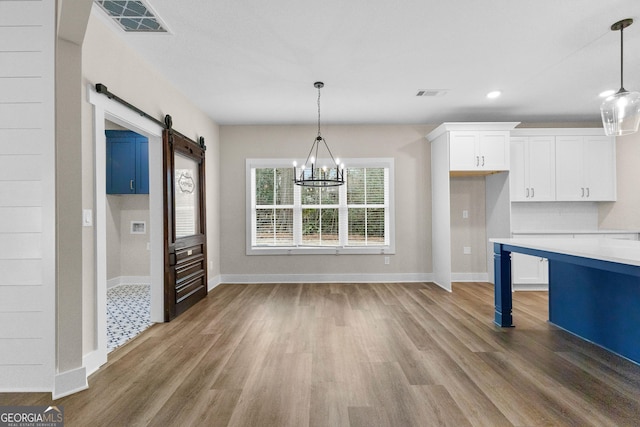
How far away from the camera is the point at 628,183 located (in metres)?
5.05

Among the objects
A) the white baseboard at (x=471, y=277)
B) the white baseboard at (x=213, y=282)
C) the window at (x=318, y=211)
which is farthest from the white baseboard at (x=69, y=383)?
the white baseboard at (x=471, y=277)

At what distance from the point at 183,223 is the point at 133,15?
238cm

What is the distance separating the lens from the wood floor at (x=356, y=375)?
1.89m

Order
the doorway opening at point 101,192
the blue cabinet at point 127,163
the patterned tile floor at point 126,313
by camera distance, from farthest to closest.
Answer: the blue cabinet at point 127,163
the patterned tile floor at point 126,313
the doorway opening at point 101,192

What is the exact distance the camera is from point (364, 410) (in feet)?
6.35

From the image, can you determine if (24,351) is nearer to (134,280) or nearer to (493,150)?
(134,280)

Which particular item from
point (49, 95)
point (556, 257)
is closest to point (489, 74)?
point (556, 257)

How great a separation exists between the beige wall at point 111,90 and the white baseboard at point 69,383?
0.25 metres

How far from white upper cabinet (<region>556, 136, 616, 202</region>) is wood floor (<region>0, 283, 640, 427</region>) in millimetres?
2444

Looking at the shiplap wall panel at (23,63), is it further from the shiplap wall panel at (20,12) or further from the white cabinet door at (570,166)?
the white cabinet door at (570,166)

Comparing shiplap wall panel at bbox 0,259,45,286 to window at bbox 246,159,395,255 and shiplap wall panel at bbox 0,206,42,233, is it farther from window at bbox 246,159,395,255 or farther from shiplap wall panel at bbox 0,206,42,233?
window at bbox 246,159,395,255

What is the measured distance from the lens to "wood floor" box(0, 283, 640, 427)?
6.20ft

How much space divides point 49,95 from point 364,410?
2919 mm

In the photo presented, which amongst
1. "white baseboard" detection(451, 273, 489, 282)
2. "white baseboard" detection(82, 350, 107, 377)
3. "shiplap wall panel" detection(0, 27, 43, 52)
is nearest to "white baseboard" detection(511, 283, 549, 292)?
"white baseboard" detection(451, 273, 489, 282)
